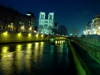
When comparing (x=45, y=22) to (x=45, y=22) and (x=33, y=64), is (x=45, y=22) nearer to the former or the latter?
(x=45, y=22)

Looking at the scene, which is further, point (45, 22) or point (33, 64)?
point (45, 22)

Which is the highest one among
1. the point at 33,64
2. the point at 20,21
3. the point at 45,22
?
the point at 45,22

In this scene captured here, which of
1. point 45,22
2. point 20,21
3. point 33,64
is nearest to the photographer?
point 33,64

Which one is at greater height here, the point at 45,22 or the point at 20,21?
the point at 45,22

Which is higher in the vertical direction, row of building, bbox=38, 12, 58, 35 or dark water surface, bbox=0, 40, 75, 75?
row of building, bbox=38, 12, 58, 35

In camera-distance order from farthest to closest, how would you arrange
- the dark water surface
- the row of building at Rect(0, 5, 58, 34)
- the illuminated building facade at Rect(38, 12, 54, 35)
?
the illuminated building facade at Rect(38, 12, 54, 35) < the row of building at Rect(0, 5, 58, 34) < the dark water surface

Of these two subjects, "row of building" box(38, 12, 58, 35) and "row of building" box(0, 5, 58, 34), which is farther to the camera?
"row of building" box(38, 12, 58, 35)

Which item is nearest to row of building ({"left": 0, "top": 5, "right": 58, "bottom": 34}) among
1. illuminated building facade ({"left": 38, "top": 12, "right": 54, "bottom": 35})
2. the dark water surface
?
illuminated building facade ({"left": 38, "top": 12, "right": 54, "bottom": 35})

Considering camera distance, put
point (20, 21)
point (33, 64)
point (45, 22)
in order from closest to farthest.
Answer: point (33, 64) < point (20, 21) < point (45, 22)

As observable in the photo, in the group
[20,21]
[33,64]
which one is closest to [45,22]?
[20,21]

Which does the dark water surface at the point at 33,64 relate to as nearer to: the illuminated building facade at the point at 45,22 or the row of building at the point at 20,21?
the row of building at the point at 20,21

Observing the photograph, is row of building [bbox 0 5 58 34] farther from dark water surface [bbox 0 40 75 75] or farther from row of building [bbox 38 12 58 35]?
dark water surface [bbox 0 40 75 75]

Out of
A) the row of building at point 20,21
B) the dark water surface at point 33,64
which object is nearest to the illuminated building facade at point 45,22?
the row of building at point 20,21

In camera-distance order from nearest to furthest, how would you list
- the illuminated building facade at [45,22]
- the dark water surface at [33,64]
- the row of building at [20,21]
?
the dark water surface at [33,64], the row of building at [20,21], the illuminated building facade at [45,22]
